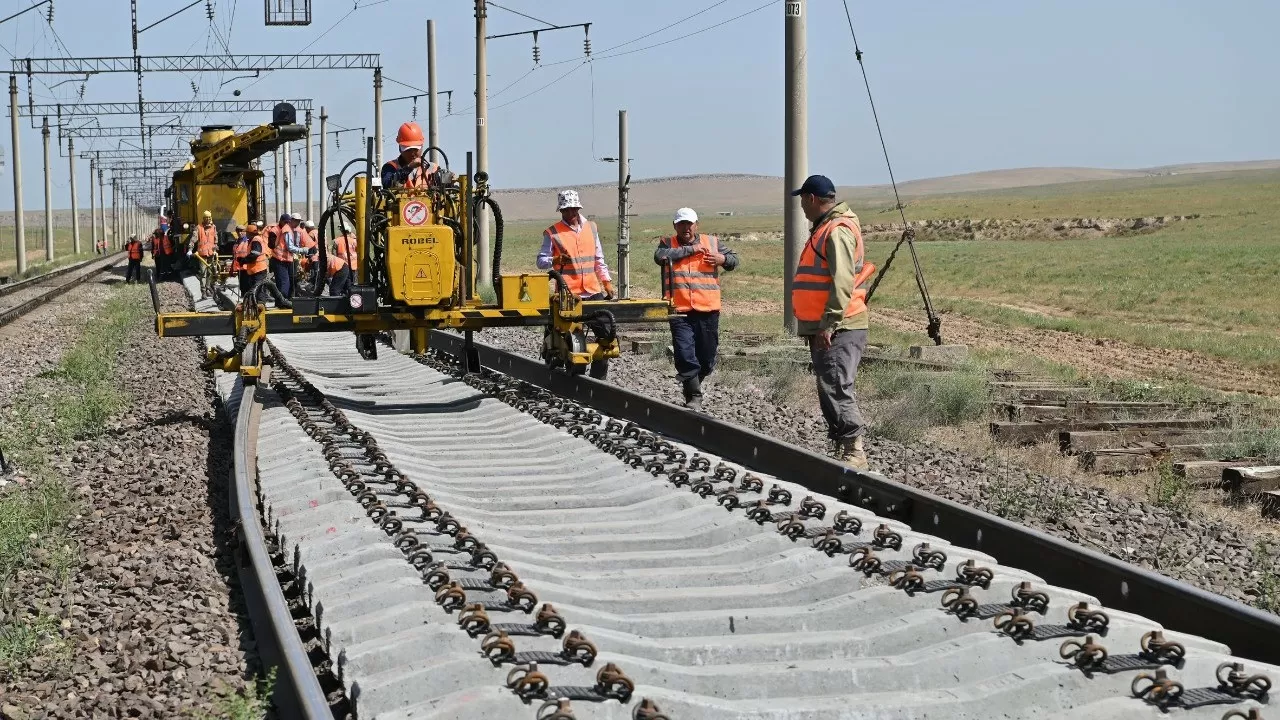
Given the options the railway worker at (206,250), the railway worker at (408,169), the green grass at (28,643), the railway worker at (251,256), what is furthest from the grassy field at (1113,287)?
the green grass at (28,643)

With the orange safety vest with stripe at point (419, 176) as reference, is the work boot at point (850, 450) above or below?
below

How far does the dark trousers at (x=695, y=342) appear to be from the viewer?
1166 centimetres

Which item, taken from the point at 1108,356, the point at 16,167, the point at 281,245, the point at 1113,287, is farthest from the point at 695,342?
the point at 16,167

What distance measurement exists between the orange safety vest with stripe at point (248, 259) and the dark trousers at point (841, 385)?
55.5 ft

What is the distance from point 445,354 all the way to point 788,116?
511cm

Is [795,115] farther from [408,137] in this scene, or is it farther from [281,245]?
[281,245]

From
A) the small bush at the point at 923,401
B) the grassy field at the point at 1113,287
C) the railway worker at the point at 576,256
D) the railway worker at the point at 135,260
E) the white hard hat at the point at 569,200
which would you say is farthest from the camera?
the railway worker at the point at 135,260

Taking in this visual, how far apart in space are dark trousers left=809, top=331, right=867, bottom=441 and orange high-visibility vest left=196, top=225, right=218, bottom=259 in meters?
25.9

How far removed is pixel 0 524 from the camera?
24.6ft

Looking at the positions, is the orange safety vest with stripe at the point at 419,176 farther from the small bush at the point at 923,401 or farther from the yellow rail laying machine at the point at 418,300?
the small bush at the point at 923,401

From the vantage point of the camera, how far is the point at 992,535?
6.42 metres

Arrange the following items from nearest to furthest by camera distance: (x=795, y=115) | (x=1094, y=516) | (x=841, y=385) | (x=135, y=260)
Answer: (x=1094, y=516), (x=841, y=385), (x=795, y=115), (x=135, y=260)

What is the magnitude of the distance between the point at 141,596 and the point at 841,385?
4554 millimetres

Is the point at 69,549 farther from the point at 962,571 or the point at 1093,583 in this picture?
the point at 1093,583
